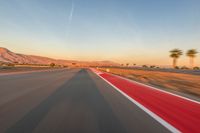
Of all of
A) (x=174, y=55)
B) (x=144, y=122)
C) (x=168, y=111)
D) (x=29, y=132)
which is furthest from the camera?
(x=174, y=55)

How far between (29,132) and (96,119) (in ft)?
6.59

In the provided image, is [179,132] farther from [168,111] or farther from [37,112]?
[37,112]

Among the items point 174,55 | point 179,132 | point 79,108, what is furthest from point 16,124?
point 174,55

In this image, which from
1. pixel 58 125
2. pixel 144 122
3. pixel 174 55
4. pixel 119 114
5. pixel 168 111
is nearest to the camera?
pixel 58 125

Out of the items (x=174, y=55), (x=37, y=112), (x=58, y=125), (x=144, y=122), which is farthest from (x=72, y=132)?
(x=174, y=55)

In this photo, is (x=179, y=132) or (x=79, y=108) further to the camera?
(x=79, y=108)

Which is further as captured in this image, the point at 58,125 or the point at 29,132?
the point at 58,125

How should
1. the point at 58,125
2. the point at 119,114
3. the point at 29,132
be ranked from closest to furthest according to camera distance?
the point at 29,132, the point at 58,125, the point at 119,114

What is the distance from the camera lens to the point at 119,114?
7.66 meters

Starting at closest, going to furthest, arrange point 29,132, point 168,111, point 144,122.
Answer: point 29,132, point 144,122, point 168,111

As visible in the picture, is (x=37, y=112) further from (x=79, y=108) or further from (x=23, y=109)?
(x=79, y=108)

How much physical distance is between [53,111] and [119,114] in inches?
79.9

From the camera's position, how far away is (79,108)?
8727 millimetres

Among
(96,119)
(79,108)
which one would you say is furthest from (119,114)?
(79,108)
